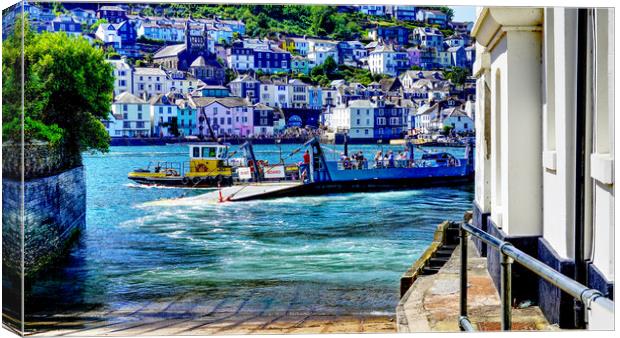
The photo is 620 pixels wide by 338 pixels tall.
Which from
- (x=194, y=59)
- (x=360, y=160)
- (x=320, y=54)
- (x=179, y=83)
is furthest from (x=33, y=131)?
(x=360, y=160)

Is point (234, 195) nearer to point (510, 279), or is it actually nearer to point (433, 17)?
point (433, 17)

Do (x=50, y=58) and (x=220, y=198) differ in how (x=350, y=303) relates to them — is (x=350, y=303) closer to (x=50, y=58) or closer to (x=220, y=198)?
(x=220, y=198)


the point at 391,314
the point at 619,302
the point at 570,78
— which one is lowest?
the point at 391,314

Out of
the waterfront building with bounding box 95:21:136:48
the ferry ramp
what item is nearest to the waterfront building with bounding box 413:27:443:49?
the ferry ramp

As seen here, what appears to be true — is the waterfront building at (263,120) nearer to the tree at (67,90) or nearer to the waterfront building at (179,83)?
the waterfront building at (179,83)

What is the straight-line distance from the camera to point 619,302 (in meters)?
4.00

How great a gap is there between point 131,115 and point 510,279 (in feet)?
14.2

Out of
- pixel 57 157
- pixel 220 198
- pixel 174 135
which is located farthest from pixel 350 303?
pixel 57 157

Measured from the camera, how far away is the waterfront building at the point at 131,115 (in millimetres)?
6914

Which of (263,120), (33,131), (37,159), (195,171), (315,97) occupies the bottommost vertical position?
(195,171)

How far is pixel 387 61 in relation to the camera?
7.67 m

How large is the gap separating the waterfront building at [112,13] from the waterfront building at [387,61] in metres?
2.18

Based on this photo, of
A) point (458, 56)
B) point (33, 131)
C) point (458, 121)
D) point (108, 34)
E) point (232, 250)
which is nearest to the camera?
point (33, 131)

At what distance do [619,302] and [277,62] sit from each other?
155 inches
